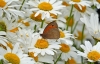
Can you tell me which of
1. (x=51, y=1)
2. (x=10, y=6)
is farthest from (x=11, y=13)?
(x=51, y=1)

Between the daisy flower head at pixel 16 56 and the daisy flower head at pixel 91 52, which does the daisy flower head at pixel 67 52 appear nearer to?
the daisy flower head at pixel 91 52

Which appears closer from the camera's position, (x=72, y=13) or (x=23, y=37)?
(x=23, y=37)

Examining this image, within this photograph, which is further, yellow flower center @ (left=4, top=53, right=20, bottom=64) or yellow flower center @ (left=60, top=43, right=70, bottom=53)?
yellow flower center @ (left=60, top=43, right=70, bottom=53)

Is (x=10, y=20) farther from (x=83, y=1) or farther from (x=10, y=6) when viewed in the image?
(x=83, y=1)

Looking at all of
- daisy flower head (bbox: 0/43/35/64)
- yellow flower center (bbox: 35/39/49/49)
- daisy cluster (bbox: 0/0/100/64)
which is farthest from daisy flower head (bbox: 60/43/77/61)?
daisy flower head (bbox: 0/43/35/64)

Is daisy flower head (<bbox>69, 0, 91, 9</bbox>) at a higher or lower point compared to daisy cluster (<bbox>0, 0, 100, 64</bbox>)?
higher

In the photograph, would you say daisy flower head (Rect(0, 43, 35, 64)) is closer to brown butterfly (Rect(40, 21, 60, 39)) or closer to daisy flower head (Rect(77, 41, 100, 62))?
brown butterfly (Rect(40, 21, 60, 39))
